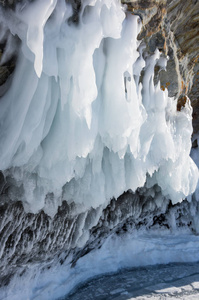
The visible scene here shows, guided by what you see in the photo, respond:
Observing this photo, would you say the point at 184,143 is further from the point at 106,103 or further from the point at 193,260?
the point at 193,260

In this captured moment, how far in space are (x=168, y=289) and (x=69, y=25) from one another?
9.90 feet

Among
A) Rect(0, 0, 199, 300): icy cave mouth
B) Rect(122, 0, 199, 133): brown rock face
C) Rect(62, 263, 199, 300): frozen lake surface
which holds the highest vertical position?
Rect(122, 0, 199, 133): brown rock face

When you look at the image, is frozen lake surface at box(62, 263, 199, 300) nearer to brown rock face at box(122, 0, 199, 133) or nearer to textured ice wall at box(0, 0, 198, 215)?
textured ice wall at box(0, 0, 198, 215)

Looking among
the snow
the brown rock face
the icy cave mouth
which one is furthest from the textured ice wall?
the snow

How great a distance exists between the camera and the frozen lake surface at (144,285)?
3.29m

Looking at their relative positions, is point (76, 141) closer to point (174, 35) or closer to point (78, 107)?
point (78, 107)

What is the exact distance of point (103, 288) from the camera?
3541 mm

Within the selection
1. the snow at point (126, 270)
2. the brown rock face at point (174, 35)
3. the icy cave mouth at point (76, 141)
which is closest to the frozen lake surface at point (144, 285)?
the snow at point (126, 270)

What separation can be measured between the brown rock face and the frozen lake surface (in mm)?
2184

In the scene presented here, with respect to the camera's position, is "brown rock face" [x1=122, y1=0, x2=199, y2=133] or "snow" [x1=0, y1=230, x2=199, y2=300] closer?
"brown rock face" [x1=122, y1=0, x2=199, y2=133]

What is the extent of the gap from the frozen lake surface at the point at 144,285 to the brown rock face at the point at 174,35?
2184mm

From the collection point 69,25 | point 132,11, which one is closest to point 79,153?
point 69,25

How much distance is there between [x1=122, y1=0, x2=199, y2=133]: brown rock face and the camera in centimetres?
230

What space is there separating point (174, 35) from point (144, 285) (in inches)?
111
